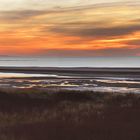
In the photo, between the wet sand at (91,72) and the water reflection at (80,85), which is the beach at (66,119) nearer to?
the water reflection at (80,85)

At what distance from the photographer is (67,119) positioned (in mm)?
22000

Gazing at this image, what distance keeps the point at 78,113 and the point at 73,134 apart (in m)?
5.60

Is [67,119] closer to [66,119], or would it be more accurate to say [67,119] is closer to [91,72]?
[66,119]

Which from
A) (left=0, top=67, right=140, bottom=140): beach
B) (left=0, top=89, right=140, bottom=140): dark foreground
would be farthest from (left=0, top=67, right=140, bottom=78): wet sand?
(left=0, top=67, right=140, bottom=140): beach

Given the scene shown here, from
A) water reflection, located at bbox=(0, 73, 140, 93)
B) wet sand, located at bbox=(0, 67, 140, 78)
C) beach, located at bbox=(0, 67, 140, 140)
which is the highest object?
wet sand, located at bbox=(0, 67, 140, 78)

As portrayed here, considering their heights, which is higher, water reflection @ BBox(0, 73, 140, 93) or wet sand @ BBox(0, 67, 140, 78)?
wet sand @ BBox(0, 67, 140, 78)

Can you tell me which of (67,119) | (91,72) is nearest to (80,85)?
(67,119)

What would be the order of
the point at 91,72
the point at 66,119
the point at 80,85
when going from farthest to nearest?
1. the point at 91,72
2. the point at 80,85
3. the point at 66,119

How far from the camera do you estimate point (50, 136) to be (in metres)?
18.0

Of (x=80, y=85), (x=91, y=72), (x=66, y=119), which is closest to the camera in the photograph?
(x=66, y=119)

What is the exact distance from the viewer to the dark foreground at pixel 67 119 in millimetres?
18125

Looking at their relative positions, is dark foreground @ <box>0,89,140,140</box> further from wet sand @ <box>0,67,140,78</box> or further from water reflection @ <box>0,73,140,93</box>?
wet sand @ <box>0,67,140,78</box>

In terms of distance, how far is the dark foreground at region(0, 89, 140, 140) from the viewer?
1812 cm

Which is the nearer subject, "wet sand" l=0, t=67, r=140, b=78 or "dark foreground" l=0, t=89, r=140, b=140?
"dark foreground" l=0, t=89, r=140, b=140
